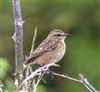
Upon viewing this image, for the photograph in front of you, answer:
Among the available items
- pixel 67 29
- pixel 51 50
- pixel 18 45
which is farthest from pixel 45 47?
pixel 67 29

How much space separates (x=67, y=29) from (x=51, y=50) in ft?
11.0

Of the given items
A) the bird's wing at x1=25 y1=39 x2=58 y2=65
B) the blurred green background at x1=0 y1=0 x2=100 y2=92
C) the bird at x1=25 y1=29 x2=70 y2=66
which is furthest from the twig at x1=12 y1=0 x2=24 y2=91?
the blurred green background at x1=0 y1=0 x2=100 y2=92

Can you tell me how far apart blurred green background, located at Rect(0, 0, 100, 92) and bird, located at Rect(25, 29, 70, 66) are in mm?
2460

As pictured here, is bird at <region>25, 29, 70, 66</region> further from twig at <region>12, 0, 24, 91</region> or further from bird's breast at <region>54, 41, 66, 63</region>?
twig at <region>12, 0, 24, 91</region>

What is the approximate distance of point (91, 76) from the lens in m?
8.49

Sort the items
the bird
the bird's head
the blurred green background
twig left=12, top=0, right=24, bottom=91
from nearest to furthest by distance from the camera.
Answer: twig left=12, top=0, right=24, bottom=91 → the bird → the bird's head → the blurred green background

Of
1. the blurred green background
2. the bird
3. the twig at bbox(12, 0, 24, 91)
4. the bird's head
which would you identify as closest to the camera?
the twig at bbox(12, 0, 24, 91)

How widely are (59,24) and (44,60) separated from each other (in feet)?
12.2

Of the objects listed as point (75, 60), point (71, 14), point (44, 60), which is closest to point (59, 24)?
point (71, 14)

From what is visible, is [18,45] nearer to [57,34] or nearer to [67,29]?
[57,34]

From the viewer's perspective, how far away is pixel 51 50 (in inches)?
233

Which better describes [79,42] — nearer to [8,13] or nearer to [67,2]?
[67,2]

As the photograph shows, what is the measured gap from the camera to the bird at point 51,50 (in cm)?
551

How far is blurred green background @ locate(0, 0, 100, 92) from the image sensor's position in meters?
8.62
